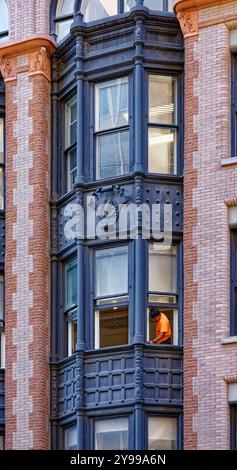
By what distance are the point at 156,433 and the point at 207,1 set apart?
8.77 metres

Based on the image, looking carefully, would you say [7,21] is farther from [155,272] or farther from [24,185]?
[155,272]

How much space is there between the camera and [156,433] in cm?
3472

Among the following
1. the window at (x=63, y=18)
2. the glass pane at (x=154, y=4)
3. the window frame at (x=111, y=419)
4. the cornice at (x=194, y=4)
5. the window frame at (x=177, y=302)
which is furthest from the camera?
the window at (x=63, y=18)

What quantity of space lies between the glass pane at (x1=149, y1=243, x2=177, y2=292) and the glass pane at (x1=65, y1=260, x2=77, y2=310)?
186 cm

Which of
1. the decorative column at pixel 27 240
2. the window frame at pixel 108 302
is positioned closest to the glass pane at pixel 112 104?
the decorative column at pixel 27 240

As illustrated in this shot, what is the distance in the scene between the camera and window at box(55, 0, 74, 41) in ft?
126

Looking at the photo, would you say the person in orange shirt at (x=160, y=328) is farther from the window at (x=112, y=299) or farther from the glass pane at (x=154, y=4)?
the glass pane at (x=154, y=4)

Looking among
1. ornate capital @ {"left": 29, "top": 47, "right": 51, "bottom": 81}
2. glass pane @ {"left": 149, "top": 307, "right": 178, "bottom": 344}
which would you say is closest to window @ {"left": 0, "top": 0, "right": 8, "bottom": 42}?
ornate capital @ {"left": 29, "top": 47, "right": 51, "bottom": 81}

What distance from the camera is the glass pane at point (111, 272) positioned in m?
35.7

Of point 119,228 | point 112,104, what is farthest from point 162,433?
point 112,104

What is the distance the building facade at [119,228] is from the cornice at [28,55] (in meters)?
0.04

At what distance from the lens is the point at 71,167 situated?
123 ft

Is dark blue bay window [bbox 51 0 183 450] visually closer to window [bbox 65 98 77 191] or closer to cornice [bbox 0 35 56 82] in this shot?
window [bbox 65 98 77 191]

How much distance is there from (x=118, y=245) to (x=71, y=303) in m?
1.81
